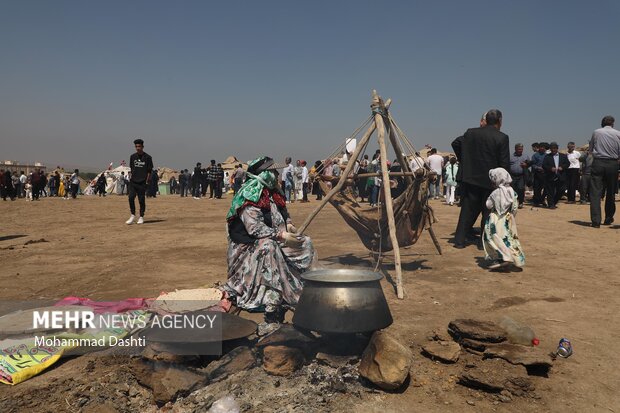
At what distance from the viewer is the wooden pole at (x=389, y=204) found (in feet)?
16.2

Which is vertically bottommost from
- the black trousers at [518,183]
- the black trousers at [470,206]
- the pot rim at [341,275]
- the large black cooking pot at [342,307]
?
the large black cooking pot at [342,307]

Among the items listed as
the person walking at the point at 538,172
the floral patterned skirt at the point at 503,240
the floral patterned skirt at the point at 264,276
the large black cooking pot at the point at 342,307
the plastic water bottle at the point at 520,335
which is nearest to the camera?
the large black cooking pot at the point at 342,307

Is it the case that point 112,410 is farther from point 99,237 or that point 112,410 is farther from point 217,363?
point 99,237

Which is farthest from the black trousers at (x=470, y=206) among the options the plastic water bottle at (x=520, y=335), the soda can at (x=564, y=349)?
the soda can at (x=564, y=349)

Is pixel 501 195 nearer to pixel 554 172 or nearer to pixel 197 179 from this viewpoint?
pixel 554 172

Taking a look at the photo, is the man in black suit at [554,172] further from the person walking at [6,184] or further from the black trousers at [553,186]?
the person walking at [6,184]

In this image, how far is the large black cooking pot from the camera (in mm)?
3139

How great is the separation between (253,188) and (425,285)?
2.51 m

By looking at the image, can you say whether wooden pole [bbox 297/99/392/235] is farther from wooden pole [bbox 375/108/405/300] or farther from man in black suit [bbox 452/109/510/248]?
man in black suit [bbox 452/109/510/248]

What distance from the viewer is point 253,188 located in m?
4.37

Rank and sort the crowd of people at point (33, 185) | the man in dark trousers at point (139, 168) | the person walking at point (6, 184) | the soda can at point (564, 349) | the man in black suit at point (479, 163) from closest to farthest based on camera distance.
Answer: the soda can at point (564, 349) → the man in black suit at point (479, 163) → the man in dark trousers at point (139, 168) → the crowd of people at point (33, 185) → the person walking at point (6, 184)

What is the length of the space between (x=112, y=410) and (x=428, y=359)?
224cm

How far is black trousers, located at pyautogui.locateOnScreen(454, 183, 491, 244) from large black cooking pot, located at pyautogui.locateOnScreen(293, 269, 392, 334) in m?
4.68

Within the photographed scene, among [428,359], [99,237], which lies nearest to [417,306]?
[428,359]
